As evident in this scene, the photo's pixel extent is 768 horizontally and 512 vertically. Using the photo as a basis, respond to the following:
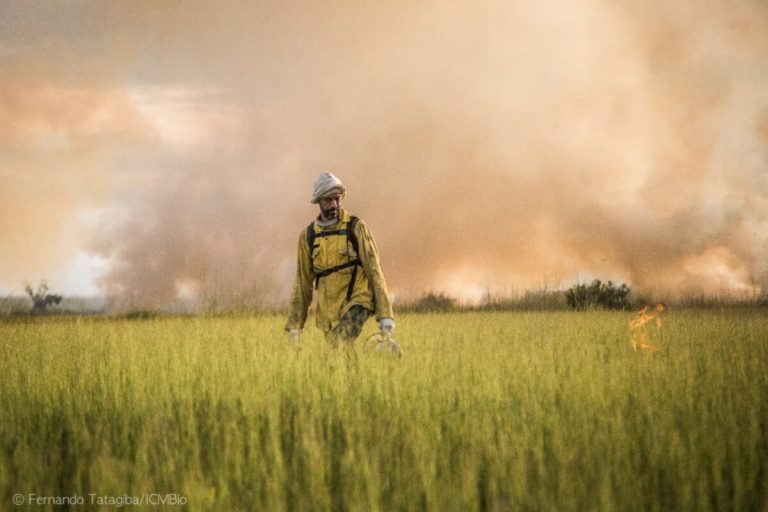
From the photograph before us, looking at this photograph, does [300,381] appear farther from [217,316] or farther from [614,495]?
[217,316]

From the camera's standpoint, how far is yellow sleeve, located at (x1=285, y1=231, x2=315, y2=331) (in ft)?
22.0

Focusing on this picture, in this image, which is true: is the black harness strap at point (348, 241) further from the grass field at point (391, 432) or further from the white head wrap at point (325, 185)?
the grass field at point (391, 432)

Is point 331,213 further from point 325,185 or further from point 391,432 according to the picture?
point 391,432

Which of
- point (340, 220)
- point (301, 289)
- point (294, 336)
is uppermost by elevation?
point (340, 220)

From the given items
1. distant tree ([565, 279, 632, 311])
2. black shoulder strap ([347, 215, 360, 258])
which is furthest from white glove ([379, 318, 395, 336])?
distant tree ([565, 279, 632, 311])

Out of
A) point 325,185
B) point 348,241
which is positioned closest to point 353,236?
point 348,241

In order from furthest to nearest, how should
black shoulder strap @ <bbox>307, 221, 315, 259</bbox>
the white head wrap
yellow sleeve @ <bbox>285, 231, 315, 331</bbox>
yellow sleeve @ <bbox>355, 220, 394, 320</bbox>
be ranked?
1. yellow sleeve @ <bbox>285, 231, 315, 331</bbox>
2. black shoulder strap @ <bbox>307, 221, 315, 259</bbox>
3. yellow sleeve @ <bbox>355, 220, 394, 320</bbox>
4. the white head wrap

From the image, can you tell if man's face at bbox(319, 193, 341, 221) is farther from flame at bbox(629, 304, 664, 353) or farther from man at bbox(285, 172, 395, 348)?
flame at bbox(629, 304, 664, 353)

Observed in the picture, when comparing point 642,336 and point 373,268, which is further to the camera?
point 642,336

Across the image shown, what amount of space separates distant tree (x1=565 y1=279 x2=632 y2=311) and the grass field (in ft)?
37.6

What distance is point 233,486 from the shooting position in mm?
3279

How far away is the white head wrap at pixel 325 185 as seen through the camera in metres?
6.10

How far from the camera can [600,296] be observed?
19.1m

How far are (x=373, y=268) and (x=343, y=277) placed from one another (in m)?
0.35
